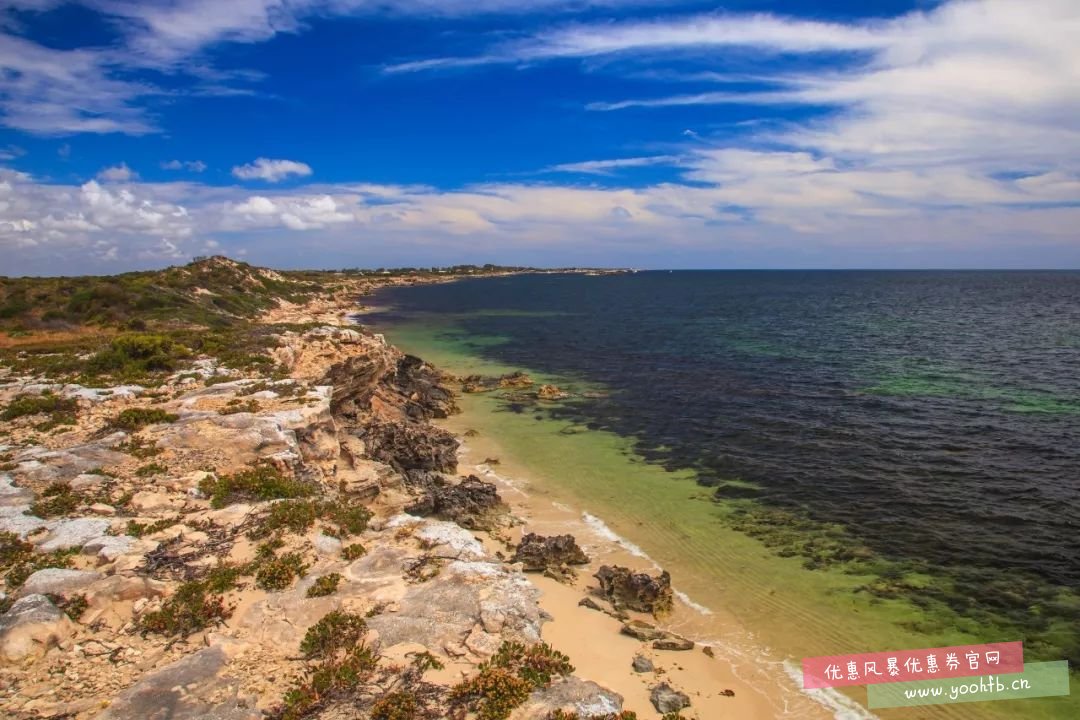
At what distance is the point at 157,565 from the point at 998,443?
38.5m

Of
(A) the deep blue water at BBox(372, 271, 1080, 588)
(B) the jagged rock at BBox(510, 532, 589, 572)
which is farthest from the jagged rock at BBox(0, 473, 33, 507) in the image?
(A) the deep blue water at BBox(372, 271, 1080, 588)

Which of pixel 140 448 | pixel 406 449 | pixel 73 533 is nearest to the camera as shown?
pixel 73 533

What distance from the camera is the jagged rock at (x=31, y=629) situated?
10336 mm

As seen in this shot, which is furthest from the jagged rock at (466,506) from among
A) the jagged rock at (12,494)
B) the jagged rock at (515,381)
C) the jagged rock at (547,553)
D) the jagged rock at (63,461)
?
the jagged rock at (515,381)

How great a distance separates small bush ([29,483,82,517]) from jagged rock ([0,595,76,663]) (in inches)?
150

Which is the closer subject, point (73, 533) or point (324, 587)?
point (324, 587)

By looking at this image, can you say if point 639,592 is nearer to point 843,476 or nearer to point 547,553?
point 547,553

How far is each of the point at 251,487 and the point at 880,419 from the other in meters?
36.2

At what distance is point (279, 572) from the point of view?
13234 millimetres

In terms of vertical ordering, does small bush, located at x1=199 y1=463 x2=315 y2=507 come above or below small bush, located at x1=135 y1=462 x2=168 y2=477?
below

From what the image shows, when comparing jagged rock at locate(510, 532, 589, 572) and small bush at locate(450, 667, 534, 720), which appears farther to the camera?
jagged rock at locate(510, 532, 589, 572)

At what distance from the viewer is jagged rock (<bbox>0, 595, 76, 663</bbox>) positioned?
10336 millimetres

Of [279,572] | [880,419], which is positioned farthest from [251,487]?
[880,419]

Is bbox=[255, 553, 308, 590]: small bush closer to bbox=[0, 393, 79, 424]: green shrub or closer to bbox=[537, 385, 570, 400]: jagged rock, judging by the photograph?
bbox=[0, 393, 79, 424]: green shrub
